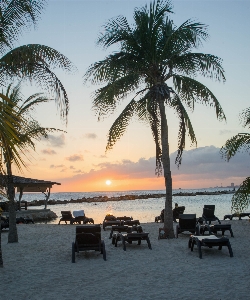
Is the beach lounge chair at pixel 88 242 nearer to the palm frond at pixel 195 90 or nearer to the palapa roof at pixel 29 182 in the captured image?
the palm frond at pixel 195 90

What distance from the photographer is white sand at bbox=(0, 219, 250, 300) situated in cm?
604

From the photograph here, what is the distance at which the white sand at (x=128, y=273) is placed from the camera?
6.04m

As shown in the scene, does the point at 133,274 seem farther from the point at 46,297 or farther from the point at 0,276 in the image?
the point at 0,276

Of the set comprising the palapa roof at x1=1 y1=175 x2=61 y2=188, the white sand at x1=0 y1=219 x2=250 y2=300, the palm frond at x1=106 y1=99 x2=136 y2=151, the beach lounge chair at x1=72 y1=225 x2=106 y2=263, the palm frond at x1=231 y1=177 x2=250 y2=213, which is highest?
the palm frond at x1=106 y1=99 x2=136 y2=151

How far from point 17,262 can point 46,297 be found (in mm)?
3374

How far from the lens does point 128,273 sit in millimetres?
7488

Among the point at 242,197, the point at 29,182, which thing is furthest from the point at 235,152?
the point at 29,182

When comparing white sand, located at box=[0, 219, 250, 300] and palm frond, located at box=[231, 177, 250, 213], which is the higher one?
palm frond, located at box=[231, 177, 250, 213]

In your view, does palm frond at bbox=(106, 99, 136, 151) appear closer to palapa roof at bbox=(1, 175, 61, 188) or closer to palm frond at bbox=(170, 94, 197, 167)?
palm frond at bbox=(170, 94, 197, 167)

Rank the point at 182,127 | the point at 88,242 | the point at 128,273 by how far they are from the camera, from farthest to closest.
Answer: the point at 182,127, the point at 88,242, the point at 128,273

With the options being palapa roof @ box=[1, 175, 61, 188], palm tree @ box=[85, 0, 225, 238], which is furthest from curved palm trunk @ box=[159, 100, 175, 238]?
palapa roof @ box=[1, 175, 61, 188]

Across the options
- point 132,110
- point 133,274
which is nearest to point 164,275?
point 133,274

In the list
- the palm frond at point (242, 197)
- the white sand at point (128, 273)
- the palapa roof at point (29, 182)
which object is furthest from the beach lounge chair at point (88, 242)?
the palapa roof at point (29, 182)

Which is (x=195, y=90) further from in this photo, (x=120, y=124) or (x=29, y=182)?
(x=29, y=182)
